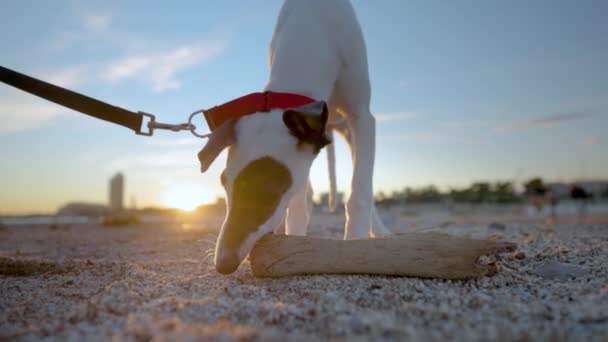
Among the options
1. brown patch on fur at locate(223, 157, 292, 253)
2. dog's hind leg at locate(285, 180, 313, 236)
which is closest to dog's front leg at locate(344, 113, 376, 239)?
dog's hind leg at locate(285, 180, 313, 236)

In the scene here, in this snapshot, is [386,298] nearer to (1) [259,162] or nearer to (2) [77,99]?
(1) [259,162]

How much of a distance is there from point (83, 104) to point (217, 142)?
112 cm

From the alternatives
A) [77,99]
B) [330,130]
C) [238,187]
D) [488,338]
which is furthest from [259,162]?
[330,130]

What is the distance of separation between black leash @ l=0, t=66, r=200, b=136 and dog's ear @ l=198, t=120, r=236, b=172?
524 mm

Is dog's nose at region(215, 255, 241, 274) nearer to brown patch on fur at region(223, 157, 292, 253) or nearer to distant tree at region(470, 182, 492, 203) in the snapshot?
brown patch on fur at region(223, 157, 292, 253)

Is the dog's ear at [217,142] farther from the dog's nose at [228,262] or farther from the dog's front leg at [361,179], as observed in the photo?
the dog's front leg at [361,179]

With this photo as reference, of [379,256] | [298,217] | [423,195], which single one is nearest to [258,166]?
[379,256]

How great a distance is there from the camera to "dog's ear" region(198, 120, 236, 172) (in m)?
2.98

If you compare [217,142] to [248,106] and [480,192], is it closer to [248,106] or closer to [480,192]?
[248,106]

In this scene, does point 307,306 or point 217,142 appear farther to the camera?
point 217,142

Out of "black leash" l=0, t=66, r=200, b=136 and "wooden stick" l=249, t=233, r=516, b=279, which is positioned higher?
"black leash" l=0, t=66, r=200, b=136

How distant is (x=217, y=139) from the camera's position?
298 cm

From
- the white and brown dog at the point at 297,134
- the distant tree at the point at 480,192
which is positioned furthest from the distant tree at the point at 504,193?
the white and brown dog at the point at 297,134

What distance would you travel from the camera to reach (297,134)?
304 centimetres
